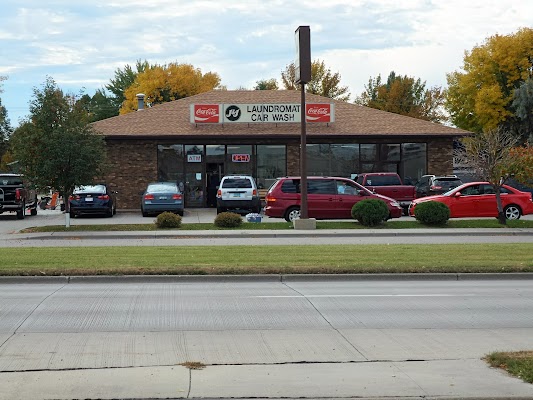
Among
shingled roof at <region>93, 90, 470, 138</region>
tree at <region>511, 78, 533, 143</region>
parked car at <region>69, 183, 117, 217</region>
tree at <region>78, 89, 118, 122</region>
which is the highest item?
tree at <region>78, 89, 118, 122</region>

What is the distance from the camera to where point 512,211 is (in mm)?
31422

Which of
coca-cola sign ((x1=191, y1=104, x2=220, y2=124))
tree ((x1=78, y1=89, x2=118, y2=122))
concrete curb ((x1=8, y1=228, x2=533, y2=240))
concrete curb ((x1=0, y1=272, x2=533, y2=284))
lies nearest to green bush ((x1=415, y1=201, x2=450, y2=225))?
concrete curb ((x1=8, y1=228, x2=533, y2=240))

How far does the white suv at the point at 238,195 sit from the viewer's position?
1314 inches

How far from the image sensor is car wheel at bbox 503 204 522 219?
31.4m

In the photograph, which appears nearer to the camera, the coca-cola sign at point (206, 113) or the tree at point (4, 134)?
the coca-cola sign at point (206, 113)

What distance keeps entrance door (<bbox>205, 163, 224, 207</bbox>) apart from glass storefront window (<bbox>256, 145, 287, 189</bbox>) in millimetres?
1977

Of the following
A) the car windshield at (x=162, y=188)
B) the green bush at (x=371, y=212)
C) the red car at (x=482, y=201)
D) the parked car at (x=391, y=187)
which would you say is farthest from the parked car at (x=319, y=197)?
A: the car windshield at (x=162, y=188)

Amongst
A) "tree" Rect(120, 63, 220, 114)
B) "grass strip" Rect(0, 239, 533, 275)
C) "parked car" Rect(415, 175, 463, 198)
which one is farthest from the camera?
"tree" Rect(120, 63, 220, 114)

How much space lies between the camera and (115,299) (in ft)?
43.3

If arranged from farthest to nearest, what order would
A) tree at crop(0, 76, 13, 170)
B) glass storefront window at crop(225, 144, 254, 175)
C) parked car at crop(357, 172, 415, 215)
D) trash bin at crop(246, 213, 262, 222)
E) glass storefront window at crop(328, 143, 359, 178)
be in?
tree at crop(0, 76, 13, 170), glass storefront window at crop(328, 143, 359, 178), glass storefront window at crop(225, 144, 254, 175), parked car at crop(357, 172, 415, 215), trash bin at crop(246, 213, 262, 222)

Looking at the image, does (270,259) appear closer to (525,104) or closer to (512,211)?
(512,211)

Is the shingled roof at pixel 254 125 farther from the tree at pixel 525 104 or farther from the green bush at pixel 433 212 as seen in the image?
the tree at pixel 525 104

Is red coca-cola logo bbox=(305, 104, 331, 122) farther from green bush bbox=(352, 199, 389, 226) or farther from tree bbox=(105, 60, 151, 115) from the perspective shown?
tree bbox=(105, 60, 151, 115)

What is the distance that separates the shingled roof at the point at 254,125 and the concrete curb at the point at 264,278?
2400cm
